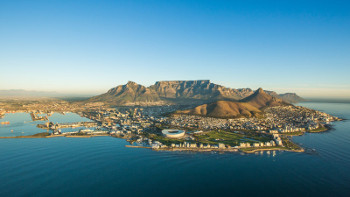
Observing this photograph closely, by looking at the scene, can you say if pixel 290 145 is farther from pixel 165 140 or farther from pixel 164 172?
pixel 164 172

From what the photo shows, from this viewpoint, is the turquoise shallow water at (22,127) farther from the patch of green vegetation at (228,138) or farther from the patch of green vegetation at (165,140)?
the patch of green vegetation at (228,138)

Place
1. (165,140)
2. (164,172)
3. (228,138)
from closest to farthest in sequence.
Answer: (164,172)
(165,140)
(228,138)

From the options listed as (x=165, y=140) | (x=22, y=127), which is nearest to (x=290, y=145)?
(x=165, y=140)

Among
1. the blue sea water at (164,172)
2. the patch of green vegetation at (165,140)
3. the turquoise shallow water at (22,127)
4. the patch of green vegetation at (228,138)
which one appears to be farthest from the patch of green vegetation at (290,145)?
the turquoise shallow water at (22,127)

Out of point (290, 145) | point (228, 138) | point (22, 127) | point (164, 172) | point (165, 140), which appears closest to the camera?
point (164, 172)

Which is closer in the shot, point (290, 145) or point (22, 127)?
→ point (290, 145)

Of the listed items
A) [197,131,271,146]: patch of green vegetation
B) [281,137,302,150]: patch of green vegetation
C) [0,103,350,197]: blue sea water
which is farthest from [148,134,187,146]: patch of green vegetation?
[281,137,302,150]: patch of green vegetation

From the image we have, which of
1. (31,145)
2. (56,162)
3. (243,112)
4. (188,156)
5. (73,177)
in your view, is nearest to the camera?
(73,177)

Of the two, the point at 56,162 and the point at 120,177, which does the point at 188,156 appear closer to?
the point at 120,177

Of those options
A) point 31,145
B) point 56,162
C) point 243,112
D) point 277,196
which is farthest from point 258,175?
point 243,112
